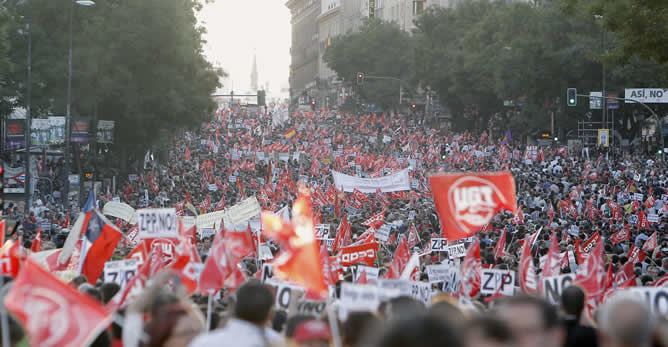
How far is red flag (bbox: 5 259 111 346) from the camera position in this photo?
5.30 metres

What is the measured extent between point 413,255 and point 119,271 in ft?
12.5

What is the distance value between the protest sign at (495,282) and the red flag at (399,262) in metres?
1.59

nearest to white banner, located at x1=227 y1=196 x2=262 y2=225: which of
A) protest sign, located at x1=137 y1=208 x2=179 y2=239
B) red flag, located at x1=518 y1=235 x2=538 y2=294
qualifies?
protest sign, located at x1=137 y1=208 x2=179 y2=239

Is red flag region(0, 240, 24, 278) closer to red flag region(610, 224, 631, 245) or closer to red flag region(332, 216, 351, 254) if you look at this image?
red flag region(332, 216, 351, 254)

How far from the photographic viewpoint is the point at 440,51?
3310 inches

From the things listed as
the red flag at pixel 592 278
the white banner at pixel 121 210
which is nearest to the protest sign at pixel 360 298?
the red flag at pixel 592 278

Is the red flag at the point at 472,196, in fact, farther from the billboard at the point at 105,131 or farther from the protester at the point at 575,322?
the billboard at the point at 105,131

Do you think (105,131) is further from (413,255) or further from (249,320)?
(249,320)

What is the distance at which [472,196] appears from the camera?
33.2ft

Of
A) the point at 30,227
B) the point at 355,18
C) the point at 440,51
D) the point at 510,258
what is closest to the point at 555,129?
the point at 440,51

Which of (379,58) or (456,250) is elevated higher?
(379,58)

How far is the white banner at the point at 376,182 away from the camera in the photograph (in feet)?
91.7

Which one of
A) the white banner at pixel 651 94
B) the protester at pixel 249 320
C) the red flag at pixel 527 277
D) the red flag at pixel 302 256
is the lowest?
the red flag at pixel 527 277

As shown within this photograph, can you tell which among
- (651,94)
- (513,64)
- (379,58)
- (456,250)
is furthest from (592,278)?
(379,58)
